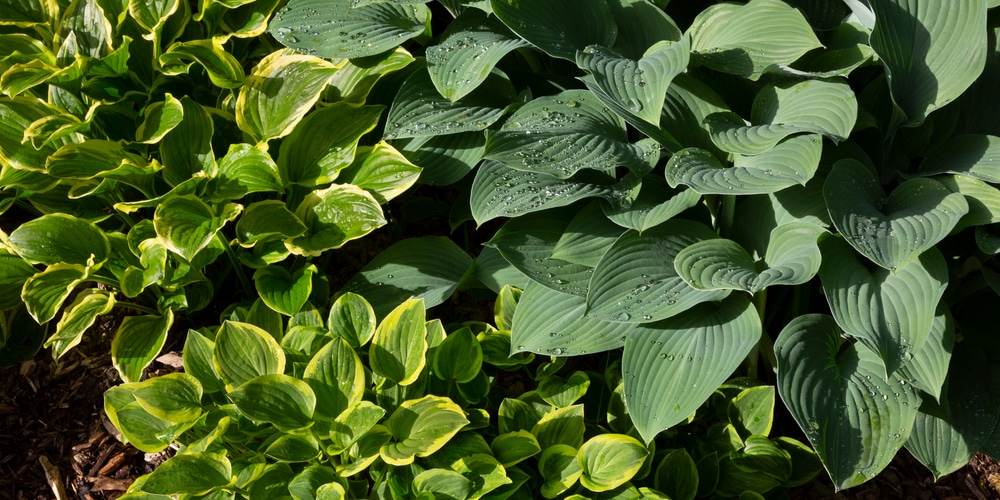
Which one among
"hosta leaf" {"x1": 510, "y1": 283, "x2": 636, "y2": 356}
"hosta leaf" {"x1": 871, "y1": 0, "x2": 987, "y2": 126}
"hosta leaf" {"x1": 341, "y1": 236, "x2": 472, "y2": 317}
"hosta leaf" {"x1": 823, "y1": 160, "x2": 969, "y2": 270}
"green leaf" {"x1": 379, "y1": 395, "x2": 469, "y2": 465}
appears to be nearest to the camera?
"hosta leaf" {"x1": 823, "y1": 160, "x2": 969, "y2": 270}

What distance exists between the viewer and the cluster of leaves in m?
1.85

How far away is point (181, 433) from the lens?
1950mm

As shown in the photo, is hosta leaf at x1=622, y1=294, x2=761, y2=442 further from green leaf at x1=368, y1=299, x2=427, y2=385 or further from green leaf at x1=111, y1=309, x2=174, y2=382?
green leaf at x1=111, y1=309, x2=174, y2=382

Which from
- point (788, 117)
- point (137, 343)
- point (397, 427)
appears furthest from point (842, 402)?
point (137, 343)

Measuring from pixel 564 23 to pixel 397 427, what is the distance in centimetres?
116

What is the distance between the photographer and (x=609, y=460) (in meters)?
1.93

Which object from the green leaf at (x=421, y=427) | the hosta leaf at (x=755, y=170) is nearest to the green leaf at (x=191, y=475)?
the green leaf at (x=421, y=427)

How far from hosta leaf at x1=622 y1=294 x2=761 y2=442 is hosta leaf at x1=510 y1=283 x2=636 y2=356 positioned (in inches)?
3.7

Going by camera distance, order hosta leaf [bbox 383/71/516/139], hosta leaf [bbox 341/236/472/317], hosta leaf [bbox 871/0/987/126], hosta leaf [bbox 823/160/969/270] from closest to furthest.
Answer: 1. hosta leaf [bbox 823/160/969/270]
2. hosta leaf [bbox 871/0/987/126]
3. hosta leaf [bbox 383/71/516/139]
4. hosta leaf [bbox 341/236/472/317]

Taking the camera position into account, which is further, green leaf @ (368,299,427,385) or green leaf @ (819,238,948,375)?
green leaf @ (368,299,427,385)

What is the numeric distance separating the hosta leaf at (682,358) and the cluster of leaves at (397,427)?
105mm

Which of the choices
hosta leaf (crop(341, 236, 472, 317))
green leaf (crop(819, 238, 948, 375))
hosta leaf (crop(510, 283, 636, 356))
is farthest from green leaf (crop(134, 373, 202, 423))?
green leaf (crop(819, 238, 948, 375))

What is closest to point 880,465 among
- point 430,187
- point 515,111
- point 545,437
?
point 545,437

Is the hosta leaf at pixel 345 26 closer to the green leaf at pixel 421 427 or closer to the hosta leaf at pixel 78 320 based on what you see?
the hosta leaf at pixel 78 320
